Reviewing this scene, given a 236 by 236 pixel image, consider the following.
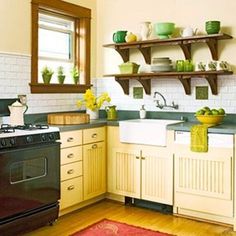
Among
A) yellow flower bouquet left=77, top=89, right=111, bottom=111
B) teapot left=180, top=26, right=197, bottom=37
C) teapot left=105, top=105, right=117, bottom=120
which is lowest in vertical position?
teapot left=105, top=105, right=117, bottom=120

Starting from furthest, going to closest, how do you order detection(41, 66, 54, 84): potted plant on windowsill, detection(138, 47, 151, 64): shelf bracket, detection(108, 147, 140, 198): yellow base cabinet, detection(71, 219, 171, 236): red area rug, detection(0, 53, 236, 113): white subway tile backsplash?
detection(138, 47, 151, 64): shelf bracket, detection(41, 66, 54, 84): potted plant on windowsill, detection(108, 147, 140, 198): yellow base cabinet, detection(0, 53, 236, 113): white subway tile backsplash, detection(71, 219, 171, 236): red area rug

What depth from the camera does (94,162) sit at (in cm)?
399

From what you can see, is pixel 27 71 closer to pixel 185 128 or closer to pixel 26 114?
pixel 26 114

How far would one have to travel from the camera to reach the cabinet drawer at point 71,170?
358 centimetres

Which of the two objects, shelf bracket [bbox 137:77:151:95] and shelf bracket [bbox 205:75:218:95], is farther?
shelf bracket [bbox 137:77:151:95]

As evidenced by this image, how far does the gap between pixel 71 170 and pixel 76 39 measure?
5.99 ft

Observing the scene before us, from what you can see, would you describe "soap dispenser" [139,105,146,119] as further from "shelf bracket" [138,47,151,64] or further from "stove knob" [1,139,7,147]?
"stove knob" [1,139,7,147]

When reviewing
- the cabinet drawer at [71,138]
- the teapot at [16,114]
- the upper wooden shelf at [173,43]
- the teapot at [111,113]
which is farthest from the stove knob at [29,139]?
the upper wooden shelf at [173,43]

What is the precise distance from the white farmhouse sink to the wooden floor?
725 millimetres

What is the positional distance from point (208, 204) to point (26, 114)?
79.3 inches

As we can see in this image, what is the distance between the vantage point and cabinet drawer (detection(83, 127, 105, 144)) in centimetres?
385

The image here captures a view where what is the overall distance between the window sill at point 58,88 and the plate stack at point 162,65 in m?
0.99

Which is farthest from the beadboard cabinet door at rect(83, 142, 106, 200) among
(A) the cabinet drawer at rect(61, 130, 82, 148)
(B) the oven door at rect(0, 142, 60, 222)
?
(B) the oven door at rect(0, 142, 60, 222)

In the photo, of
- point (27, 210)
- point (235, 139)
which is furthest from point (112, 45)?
point (27, 210)
